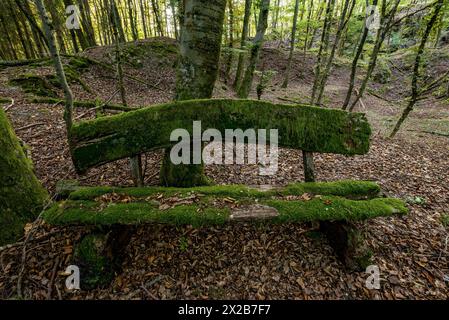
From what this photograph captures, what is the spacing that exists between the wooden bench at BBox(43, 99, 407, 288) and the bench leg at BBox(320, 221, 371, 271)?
0.04 feet

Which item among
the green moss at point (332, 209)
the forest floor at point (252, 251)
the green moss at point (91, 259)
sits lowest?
the forest floor at point (252, 251)

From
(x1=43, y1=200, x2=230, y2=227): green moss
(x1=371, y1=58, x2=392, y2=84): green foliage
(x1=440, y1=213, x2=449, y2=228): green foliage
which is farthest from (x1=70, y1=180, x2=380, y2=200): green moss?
(x1=371, y1=58, x2=392, y2=84): green foliage

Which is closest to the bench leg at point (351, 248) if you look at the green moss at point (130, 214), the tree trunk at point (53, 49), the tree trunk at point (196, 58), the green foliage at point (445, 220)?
the green moss at point (130, 214)

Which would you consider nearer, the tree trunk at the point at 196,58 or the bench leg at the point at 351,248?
the bench leg at the point at 351,248

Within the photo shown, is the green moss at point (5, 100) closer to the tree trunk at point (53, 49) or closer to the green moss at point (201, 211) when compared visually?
the tree trunk at point (53, 49)

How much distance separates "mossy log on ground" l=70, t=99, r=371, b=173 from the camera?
3010 millimetres

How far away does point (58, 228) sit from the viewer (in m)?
3.00

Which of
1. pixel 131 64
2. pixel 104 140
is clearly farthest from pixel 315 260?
pixel 131 64

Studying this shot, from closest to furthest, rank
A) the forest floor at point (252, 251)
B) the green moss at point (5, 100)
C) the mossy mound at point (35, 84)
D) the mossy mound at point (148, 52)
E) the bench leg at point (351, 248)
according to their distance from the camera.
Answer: the forest floor at point (252, 251) → the bench leg at point (351, 248) → the green moss at point (5, 100) → the mossy mound at point (35, 84) → the mossy mound at point (148, 52)

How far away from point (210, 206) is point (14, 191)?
2353mm

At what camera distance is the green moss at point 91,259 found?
253 cm

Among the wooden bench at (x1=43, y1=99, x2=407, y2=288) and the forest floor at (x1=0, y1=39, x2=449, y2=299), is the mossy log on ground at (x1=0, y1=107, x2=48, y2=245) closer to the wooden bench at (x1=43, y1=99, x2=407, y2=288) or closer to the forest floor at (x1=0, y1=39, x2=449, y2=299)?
the forest floor at (x1=0, y1=39, x2=449, y2=299)

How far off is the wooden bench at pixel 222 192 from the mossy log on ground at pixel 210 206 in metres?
0.01

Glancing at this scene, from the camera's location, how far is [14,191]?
105 inches
